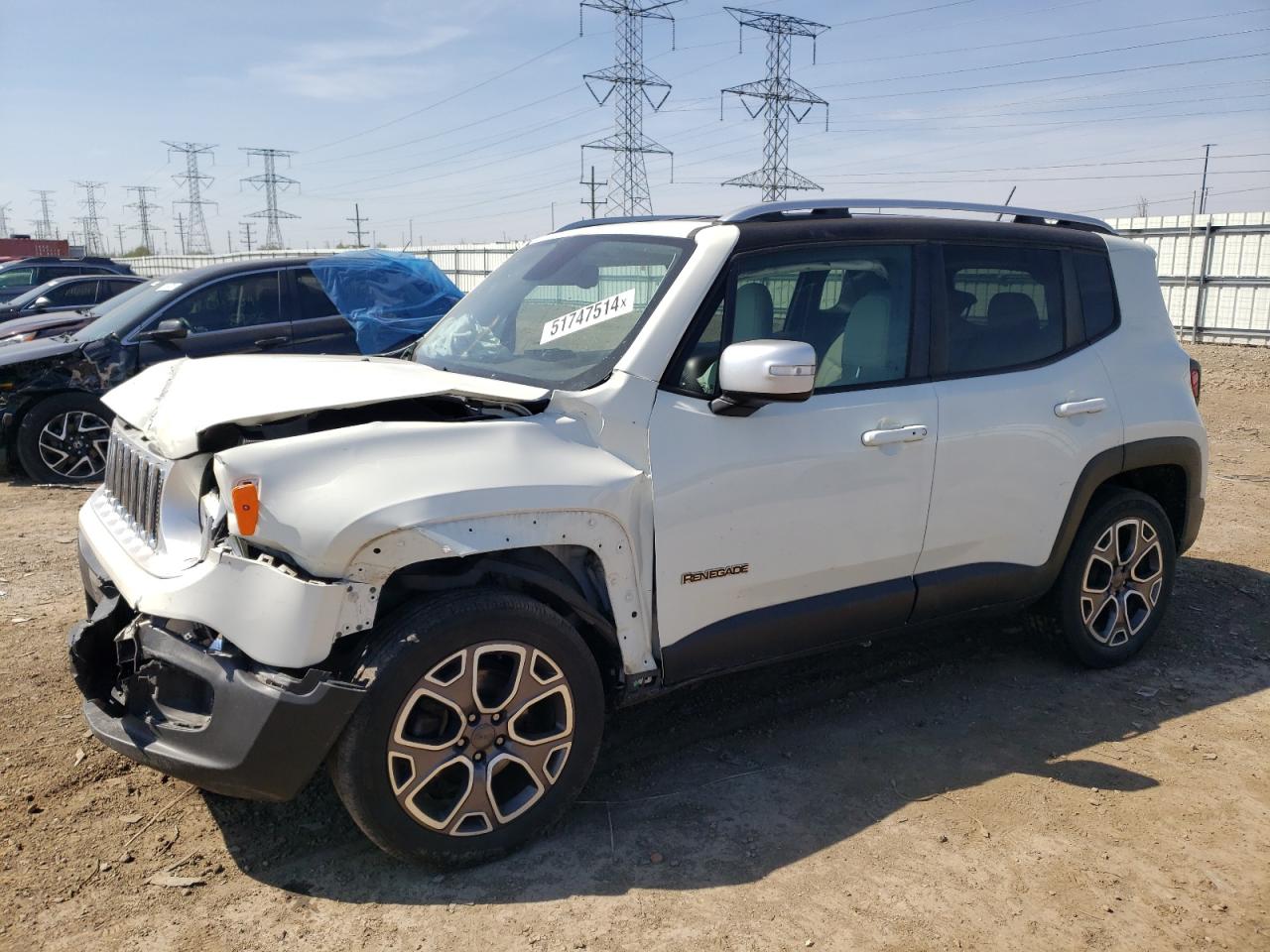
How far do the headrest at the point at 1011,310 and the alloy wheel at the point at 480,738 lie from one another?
2.37m

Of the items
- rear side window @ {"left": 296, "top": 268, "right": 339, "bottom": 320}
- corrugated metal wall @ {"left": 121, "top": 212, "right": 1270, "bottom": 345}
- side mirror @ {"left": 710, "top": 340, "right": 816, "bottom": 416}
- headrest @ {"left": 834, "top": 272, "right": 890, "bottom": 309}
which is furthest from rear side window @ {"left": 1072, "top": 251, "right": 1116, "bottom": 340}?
corrugated metal wall @ {"left": 121, "top": 212, "right": 1270, "bottom": 345}

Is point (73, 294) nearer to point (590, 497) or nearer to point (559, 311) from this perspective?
point (559, 311)

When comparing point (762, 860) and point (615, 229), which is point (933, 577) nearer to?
point (762, 860)

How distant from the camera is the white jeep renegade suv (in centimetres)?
275

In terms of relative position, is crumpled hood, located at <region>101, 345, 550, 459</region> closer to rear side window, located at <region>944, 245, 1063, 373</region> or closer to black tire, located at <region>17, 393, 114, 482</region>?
rear side window, located at <region>944, 245, 1063, 373</region>

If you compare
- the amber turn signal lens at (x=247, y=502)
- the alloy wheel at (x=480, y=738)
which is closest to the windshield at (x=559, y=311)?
the alloy wheel at (x=480, y=738)

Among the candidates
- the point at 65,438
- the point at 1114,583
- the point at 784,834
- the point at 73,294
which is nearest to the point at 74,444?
the point at 65,438

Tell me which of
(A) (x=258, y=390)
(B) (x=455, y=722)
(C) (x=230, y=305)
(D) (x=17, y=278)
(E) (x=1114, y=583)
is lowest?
(E) (x=1114, y=583)

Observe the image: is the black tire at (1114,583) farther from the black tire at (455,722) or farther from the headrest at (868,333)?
the black tire at (455,722)

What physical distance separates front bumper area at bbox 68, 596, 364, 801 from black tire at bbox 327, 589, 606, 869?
106 mm

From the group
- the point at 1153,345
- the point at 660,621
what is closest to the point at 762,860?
the point at 660,621

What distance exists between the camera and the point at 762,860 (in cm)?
314

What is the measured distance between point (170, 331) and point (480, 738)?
21.3 feet

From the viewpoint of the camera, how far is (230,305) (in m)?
8.84
